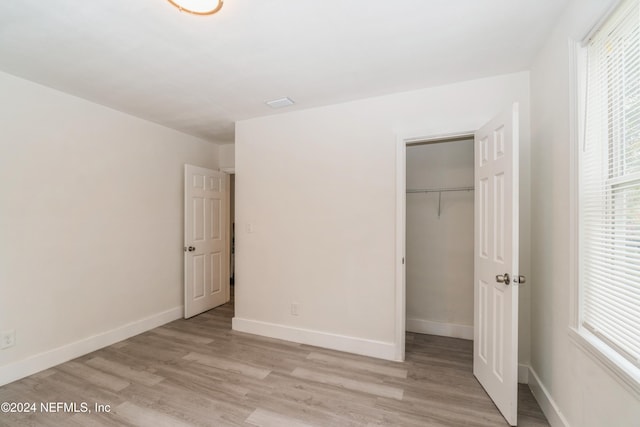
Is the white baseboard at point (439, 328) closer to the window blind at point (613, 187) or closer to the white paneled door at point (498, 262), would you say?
the white paneled door at point (498, 262)

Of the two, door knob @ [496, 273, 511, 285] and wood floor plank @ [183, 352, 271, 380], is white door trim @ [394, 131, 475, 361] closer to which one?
door knob @ [496, 273, 511, 285]

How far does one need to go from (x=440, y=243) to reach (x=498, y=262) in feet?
4.38

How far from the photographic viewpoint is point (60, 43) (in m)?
1.94

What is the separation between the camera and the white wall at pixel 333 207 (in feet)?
8.55

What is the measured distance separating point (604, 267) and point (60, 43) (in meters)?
3.44

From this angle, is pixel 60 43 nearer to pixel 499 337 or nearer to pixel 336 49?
pixel 336 49

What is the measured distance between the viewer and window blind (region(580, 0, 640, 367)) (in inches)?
47.6

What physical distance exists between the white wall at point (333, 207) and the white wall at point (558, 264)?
0.21 meters

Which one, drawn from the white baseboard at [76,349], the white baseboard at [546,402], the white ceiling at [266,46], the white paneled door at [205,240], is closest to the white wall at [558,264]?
the white baseboard at [546,402]

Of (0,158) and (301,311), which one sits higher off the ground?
(0,158)

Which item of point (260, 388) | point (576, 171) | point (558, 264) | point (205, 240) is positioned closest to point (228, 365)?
point (260, 388)

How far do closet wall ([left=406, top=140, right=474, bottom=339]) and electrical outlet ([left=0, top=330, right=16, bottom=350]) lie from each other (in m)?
3.73

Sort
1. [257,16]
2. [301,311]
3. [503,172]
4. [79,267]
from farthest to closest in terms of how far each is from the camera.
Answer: [301,311], [79,267], [503,172], [257,16]

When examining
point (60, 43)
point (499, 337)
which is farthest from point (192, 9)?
point (499, 337)
